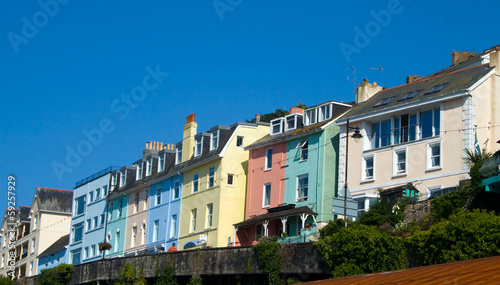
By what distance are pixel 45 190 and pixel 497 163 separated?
213 ft

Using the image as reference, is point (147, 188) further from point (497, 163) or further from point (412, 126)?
point (497, 163)

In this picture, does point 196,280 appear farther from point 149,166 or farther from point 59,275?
point 149,166

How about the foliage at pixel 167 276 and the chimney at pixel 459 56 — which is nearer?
the foliage at pixel 167 276

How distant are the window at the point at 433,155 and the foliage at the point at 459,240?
11.3 m

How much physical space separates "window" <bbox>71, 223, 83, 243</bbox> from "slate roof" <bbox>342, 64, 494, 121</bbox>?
120 feet

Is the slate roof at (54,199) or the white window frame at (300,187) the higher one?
the slate roof at (54,199)

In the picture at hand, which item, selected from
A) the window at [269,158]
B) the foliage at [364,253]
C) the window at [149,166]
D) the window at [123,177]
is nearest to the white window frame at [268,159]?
the window at [269,158]

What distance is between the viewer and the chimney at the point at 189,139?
6681 centimetres

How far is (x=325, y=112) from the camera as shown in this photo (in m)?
56.3

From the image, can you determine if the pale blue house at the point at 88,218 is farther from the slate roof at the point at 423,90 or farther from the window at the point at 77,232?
the slate roof at the point at 423,90

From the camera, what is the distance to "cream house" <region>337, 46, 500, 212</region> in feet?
151

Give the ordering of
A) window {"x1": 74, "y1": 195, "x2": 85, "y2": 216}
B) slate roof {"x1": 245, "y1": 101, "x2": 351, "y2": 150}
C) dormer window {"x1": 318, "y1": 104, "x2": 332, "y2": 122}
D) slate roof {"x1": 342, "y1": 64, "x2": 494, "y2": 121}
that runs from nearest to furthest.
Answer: slate roof {"x1": 342, "y1": 64, "x2": 494, "y2": 121}, slate roof {"x1": 245, "y1": 101, "x2": 351, "y2": 150}, dormer window {"x1": 318, "y1": 104, "x2": 332, "y2": 122}, window {"x1": 74, "y1": 195, "x2": 85, "y2": 216}

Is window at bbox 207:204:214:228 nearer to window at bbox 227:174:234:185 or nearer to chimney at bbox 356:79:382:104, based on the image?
window at bbox 227:174:234:185

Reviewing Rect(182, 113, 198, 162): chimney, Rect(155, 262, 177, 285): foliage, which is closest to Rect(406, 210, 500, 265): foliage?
Rect(155, 262, 177, 285): foliage
